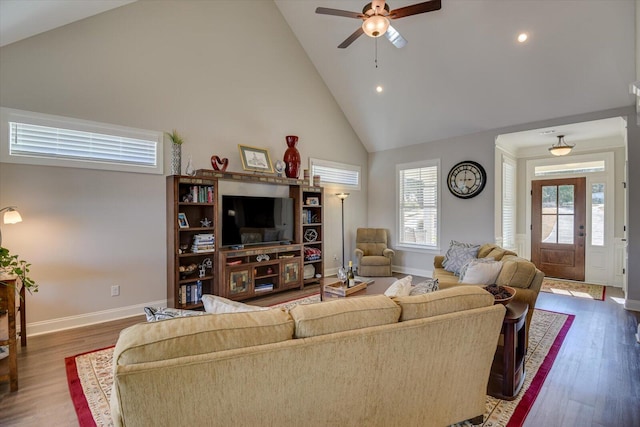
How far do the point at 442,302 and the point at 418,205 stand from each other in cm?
491

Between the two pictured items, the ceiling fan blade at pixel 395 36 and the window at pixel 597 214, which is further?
the window at pixel 597 214

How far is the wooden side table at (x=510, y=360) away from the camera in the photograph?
215 cm

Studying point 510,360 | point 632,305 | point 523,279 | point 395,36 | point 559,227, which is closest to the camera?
point 510,360

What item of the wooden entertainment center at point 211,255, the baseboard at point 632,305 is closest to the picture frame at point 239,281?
the wooden entertainment center at point 211,255

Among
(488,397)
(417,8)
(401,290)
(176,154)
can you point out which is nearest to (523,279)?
(488,397)

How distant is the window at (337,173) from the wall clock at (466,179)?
78.7 inches

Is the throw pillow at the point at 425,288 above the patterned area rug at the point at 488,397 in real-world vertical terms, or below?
above

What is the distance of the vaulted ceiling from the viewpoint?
346cm

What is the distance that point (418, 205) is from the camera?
6.31 metres

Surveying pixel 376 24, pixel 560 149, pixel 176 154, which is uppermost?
pixel 376 24

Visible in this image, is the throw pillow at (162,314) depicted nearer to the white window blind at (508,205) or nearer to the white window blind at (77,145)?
the white window blind at (77,145)

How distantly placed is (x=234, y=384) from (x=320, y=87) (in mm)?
5800

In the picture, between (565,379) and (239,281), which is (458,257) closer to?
(565,379)

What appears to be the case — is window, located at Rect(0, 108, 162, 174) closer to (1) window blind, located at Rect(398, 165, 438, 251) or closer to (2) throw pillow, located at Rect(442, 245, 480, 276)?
(2) throw pillow, located at Rect(442, 245, 480, 276)
